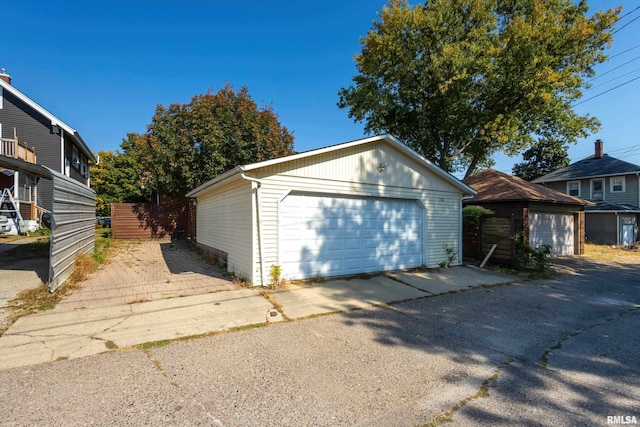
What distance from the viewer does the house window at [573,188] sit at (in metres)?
22.8

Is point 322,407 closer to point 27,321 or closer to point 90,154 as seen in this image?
point 27,321

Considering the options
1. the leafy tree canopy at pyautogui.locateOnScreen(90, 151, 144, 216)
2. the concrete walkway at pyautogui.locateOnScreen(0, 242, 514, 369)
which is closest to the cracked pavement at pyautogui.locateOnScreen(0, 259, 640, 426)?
the concrete walkway at pyautogui.locateOnScreen(0, 242, 514, 369)

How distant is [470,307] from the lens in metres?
5.81

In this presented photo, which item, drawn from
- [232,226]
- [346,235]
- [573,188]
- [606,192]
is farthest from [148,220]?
[606,192]

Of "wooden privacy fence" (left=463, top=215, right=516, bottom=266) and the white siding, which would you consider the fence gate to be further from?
the white siding

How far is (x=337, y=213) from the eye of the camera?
7824mm

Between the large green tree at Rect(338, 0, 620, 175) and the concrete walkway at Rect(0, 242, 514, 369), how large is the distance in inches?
356

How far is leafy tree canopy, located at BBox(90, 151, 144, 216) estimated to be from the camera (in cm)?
3159

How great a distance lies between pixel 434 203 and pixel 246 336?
7.32 metres

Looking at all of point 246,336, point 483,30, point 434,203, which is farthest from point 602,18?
point 246,336

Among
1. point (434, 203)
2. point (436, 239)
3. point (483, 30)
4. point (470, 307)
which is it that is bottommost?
point (470, 307)

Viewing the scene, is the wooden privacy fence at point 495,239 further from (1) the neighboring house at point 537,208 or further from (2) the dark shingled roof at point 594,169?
(2) the dark shingled roof at point 594,169
